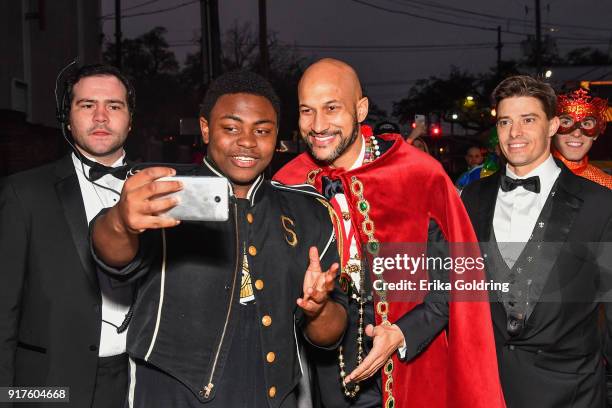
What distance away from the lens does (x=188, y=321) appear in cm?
188

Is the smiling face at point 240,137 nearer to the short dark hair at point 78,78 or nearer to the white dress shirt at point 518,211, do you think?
the short dark hair at point 78,78

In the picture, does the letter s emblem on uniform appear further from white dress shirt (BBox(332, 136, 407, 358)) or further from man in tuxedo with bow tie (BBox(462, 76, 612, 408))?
man in tuxedo with bow tie (BBox(462, 76, 612, 408))

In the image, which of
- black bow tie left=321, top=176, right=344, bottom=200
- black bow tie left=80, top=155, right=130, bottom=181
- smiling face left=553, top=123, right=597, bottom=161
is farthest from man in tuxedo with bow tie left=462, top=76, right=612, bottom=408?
black bow tie left=80, top=155, right=130, bottom=181

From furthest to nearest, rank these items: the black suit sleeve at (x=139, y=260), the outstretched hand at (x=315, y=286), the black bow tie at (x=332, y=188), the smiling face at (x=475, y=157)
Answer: the smiling face at (x=475, y=157), the black bow tie at (x=332, y=188), the outstretched hand at (x=315, y=286), the black suit sleeve at (x=139, y=260)

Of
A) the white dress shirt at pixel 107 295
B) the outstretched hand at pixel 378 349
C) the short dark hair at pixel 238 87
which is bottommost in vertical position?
the outstretched hand at pixel 378 349

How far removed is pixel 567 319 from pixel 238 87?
187 centimetres

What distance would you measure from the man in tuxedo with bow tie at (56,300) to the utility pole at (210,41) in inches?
383

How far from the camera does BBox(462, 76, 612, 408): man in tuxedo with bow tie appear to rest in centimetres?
279

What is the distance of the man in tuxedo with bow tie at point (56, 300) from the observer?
8.24 feet

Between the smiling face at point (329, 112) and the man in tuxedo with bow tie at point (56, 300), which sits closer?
the man in tuxedo with bow tie at point (56, 300)

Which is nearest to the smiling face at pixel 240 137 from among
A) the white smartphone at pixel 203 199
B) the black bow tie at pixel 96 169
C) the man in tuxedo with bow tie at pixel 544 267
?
the white smartphone at pixel 203 199

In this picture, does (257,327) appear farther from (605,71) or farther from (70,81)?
(605,71)

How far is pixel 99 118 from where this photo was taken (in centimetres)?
289

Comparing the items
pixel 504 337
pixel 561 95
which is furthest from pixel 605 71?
pixel 504 337
